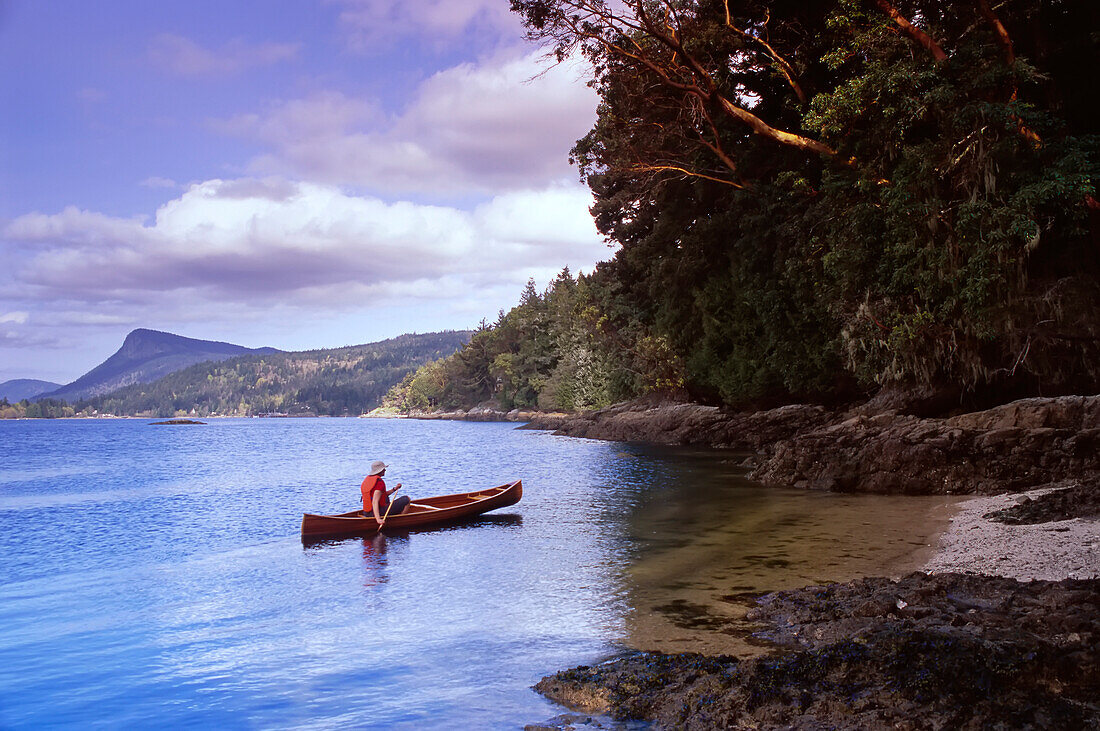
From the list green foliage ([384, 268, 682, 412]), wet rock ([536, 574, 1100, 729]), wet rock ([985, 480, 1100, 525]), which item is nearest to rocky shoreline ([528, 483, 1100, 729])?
wet rock ([536, 574, 1100, 729])

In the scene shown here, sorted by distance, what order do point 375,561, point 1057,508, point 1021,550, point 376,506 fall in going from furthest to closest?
point 376,506 < point 375,561 < point 1057,508 < point 1021,550

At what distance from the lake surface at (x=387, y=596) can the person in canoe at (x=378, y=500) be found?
2.62 feet

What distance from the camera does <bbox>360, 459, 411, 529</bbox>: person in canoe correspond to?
1645 cm

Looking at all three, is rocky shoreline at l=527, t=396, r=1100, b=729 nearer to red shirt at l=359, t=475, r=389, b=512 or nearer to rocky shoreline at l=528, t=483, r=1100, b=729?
rocky shoreline at l=528, t=483, r=1100, b=729

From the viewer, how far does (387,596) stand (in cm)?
1116

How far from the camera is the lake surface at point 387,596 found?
7.25 m

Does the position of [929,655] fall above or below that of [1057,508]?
above

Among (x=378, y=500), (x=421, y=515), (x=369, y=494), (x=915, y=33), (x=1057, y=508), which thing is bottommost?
(x=421, y=515)

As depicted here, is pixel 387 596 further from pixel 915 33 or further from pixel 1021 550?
pixel 915 33

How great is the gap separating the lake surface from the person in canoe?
0.80 m

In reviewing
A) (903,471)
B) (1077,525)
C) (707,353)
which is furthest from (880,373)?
(707,353)

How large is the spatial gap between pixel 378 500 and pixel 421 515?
1.03 meters

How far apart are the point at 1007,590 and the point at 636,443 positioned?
119 ft

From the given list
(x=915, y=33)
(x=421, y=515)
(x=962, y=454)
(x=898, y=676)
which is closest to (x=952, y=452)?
(x=962, y=454)
